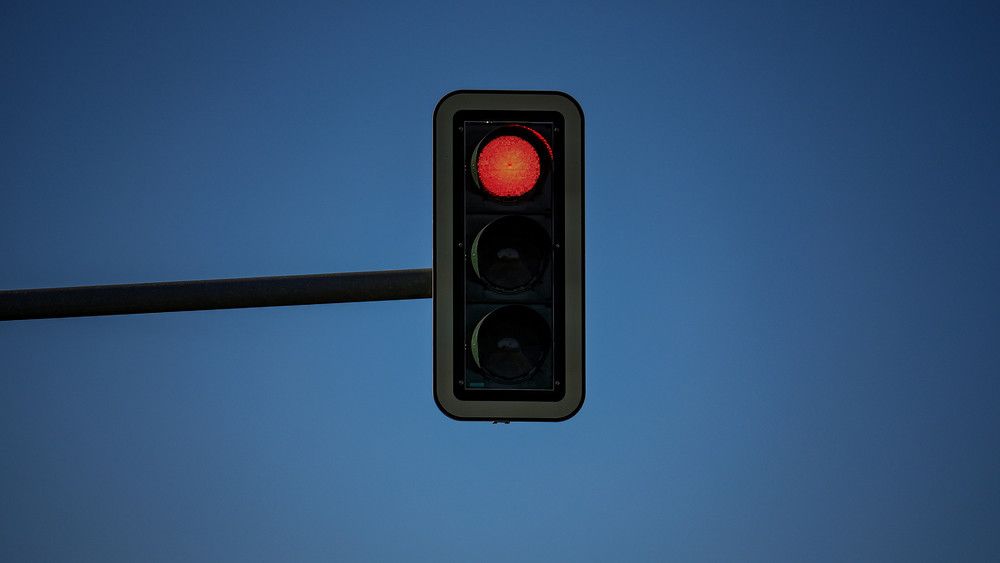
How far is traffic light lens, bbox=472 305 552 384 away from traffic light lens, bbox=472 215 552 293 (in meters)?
0.08

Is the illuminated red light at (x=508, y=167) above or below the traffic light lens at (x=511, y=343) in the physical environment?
above

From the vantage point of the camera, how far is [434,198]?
2984 millimetres

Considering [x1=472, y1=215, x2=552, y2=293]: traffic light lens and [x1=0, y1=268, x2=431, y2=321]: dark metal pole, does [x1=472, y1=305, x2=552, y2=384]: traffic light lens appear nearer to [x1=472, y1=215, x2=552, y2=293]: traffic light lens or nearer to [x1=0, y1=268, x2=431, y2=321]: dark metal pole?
[x1=472, y1=215, x2=552, y2=293]: traffic light lens

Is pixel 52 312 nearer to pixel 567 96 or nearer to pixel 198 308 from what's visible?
pixel 198 308

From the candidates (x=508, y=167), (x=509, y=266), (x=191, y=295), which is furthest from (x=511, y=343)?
(x=191, y=295)

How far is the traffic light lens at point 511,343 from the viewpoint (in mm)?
2961

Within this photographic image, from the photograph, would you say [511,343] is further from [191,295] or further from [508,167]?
[191,295]

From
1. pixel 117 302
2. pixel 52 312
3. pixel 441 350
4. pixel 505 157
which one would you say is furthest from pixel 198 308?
pixel 505 157

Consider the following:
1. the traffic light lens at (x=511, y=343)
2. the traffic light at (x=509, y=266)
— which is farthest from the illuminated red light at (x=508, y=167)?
the traffic light lens at (x=511, y=343)

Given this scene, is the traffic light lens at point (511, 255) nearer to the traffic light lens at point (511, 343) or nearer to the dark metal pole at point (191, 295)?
the traffic light lens at point (511, 343)

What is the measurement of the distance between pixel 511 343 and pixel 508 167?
0.50m

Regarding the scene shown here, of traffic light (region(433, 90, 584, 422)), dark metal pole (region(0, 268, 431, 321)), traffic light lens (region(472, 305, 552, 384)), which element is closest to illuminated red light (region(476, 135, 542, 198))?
traffic light (region(433, 90, 584, 422))

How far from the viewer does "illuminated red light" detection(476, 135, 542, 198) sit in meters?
2.97

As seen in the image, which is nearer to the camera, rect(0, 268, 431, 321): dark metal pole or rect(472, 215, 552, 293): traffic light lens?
rect(472, 215, 552, 293): traffic light lens
